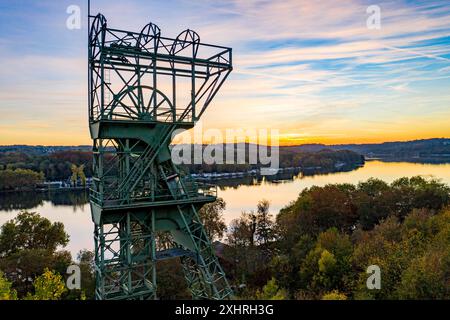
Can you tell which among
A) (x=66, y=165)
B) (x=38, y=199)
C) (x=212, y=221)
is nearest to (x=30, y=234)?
(x=212, y=221)

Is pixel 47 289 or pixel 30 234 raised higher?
pixel 47 289

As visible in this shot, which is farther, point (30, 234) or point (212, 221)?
point (212, 221)

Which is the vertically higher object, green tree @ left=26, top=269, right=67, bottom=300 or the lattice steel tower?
the lattice steel tower

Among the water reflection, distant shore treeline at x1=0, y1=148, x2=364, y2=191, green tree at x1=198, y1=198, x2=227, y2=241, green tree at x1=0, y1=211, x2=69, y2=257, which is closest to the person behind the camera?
green tree at x1=0, y1=211, x2=69, y2=257

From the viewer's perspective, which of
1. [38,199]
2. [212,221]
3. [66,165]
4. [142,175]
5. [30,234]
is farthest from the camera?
[66,165]

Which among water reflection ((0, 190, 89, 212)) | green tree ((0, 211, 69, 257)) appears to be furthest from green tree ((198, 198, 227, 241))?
water reflection ((0, 190, 89, 212))

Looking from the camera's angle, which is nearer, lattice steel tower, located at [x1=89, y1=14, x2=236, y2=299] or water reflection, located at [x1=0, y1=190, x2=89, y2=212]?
lattice steel tower, located at [x1=89, y1=14, x2=236, y2=299]

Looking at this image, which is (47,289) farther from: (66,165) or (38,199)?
(66,165)

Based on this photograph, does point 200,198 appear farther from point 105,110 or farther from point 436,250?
point 436,250

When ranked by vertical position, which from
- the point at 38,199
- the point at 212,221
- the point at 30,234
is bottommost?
the point at 38,199

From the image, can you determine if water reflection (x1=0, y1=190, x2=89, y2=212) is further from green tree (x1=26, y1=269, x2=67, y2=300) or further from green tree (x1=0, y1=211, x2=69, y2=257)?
green tree (x1=26, y1=269, x2=67, y2=300)
